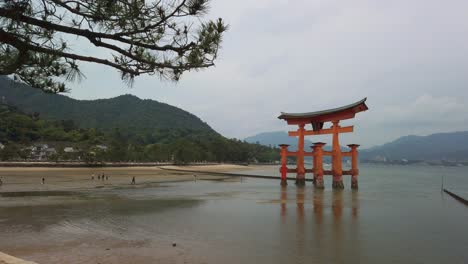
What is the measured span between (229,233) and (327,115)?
668 inches

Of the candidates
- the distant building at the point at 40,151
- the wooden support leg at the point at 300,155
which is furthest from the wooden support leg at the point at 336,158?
the distant building at the point at 40,151

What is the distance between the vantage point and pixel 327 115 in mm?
27188

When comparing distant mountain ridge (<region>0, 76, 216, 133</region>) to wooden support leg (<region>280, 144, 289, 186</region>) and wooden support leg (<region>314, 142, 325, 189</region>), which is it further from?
wooden support leg (<region>314, 142, 325, 189</region>)

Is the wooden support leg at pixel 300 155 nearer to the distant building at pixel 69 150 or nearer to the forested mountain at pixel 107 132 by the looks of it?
the forested mountain at pixel 107 132

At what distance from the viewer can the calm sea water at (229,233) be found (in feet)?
30.6

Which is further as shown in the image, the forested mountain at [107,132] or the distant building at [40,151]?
the forested mountain at [107,132]

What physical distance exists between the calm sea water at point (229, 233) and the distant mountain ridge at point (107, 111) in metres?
86.4

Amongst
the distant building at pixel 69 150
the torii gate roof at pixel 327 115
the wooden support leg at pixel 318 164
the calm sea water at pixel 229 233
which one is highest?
the torii gate roof at pixel 327 115

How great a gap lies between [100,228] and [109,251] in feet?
11.2

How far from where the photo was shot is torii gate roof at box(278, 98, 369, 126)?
82.4ft

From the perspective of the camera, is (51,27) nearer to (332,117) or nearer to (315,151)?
(332,117)

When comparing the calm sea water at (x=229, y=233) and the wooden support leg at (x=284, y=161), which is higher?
the wooden support leg at (x=284, y=161)

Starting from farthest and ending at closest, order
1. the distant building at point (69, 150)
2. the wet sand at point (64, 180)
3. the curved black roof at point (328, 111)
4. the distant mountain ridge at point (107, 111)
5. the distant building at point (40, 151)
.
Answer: the distant mountain ridge at point (107, 111) → the distant building at point (69, 150) → the distant building at point (40, 151) → the wet sand at point (64, 180) → the curved black roof at point (328, 111)

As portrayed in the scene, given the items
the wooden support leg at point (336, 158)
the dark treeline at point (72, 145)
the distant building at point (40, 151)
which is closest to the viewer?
the wooden support leg at point (336, 158)
